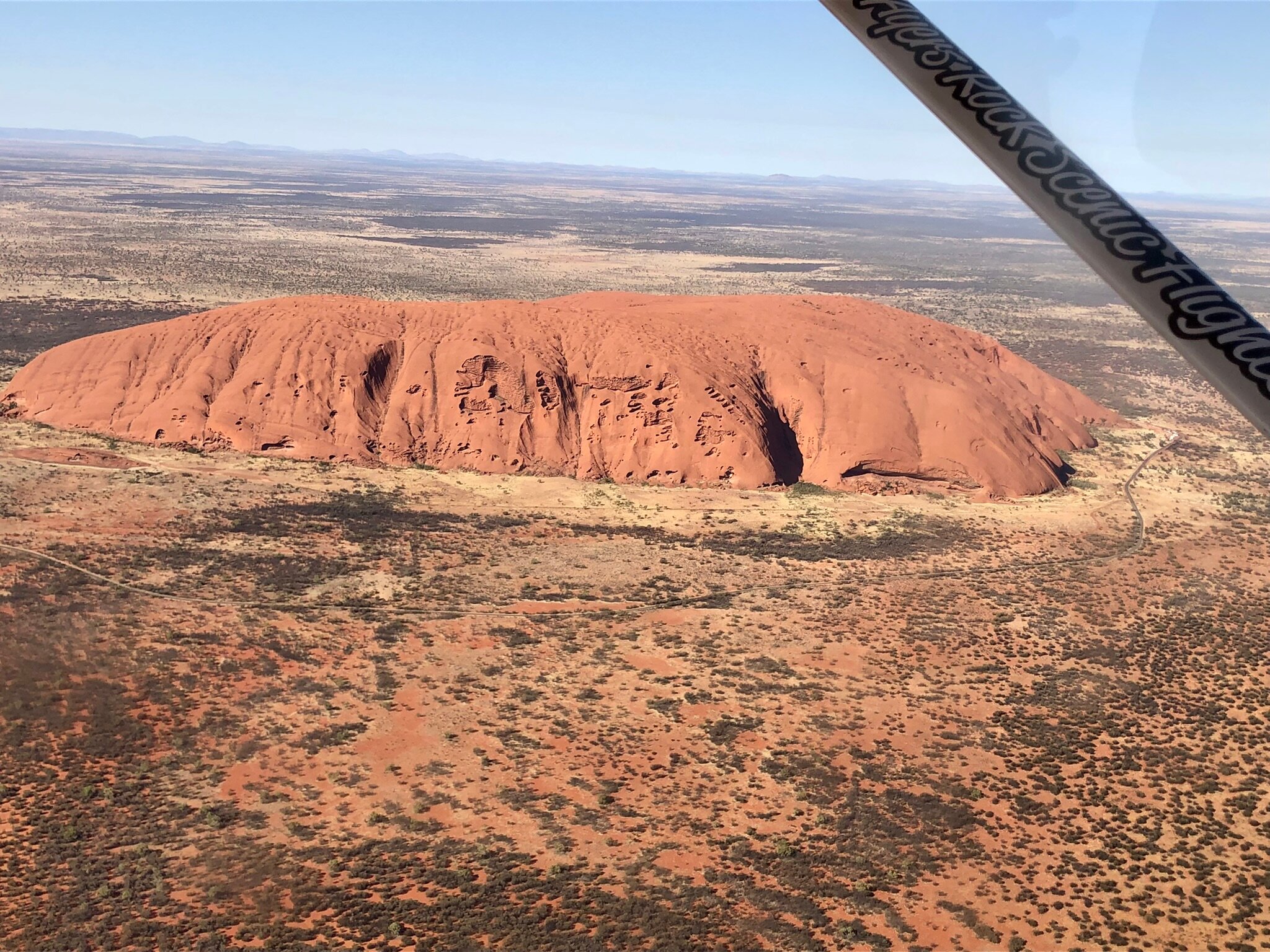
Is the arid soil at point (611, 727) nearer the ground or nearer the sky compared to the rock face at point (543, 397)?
nearer the ground

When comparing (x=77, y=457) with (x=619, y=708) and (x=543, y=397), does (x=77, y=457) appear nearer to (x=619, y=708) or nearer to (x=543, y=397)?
(x=543, y=397)

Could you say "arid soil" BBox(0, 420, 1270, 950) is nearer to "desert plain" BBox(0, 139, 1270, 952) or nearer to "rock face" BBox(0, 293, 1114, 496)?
"desert plain" BBox(0, 139, 1270, 952)

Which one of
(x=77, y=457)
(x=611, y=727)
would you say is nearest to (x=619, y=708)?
(x=611, y=727)

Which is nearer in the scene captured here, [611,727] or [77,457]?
[611,727]

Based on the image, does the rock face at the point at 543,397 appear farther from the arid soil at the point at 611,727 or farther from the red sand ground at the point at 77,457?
the arid soil at the point at 611,727

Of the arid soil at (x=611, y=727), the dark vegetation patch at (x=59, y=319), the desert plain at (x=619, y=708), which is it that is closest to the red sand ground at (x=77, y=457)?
the desert plain at (x=619, y=708)

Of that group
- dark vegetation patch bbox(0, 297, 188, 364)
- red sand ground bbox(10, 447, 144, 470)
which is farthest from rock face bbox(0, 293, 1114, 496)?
dark vegetation patch bbox(0, 297, 188, 364)

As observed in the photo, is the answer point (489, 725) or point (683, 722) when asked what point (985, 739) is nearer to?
point (683, 722)
